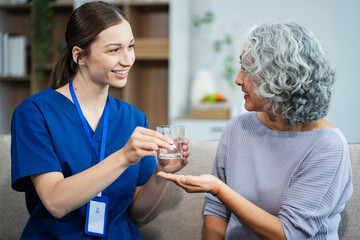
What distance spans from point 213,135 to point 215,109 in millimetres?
264

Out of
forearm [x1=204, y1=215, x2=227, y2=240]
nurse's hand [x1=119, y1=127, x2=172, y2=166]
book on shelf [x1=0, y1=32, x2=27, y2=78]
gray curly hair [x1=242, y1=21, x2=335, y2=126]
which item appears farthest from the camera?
book on shelf [x1=0, y1=32, x2=27, y2=78]

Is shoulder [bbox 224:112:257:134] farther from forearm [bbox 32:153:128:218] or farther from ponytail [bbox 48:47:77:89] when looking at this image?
ponytail [bbox 48:47:77:89]

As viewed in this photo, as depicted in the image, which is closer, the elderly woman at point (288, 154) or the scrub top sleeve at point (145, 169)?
the elderly woman at point (288, 154)

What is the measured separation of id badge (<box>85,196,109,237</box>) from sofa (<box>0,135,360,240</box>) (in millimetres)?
288

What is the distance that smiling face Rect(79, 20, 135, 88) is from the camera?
1335 mm

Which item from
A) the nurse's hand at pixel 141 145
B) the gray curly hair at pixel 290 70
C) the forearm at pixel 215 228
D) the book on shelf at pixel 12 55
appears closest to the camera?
the nurse's hand at pixel 141 145

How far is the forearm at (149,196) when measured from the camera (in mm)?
1457

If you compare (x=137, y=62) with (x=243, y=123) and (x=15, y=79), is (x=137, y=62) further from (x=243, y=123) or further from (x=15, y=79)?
(x=243, y=123)

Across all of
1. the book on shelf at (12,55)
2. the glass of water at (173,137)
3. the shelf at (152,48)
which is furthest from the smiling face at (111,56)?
the book on shelf at (12,55)

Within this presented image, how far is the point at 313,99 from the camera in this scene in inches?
49.1

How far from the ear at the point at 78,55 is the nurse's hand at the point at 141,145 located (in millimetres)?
422

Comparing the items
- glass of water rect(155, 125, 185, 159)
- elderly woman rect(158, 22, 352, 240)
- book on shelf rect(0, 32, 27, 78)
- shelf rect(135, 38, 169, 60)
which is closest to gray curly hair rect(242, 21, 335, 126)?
elderly woman rect(158, 22, 352, 240)

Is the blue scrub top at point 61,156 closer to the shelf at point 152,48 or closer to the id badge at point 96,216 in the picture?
the id badge at point 96,216

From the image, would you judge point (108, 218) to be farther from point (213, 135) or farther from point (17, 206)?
point (213, 135)
